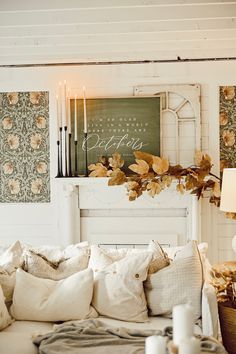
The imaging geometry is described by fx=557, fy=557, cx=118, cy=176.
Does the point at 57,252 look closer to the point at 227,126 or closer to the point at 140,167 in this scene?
the point at 140,167

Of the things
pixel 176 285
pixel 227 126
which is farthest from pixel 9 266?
pixel 227 126

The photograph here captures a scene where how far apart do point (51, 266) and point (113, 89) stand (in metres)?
2.17

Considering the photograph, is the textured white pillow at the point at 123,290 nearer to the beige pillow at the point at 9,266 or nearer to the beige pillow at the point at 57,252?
the beige pillow at the point at 57,252

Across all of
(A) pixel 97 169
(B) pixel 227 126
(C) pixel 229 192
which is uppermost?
(B) pixel 227 126

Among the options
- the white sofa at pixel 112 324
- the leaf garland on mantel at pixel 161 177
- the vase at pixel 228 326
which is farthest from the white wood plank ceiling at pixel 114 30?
the vase at pixel 228 326

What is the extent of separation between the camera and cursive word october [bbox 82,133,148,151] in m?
5.17

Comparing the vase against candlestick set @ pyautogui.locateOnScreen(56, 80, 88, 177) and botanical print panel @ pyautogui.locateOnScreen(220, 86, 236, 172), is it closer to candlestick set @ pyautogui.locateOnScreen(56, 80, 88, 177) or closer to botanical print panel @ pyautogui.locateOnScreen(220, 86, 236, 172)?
botanical print panel @ pyautogui.locateOnScreen(220, 86, 236, 172)

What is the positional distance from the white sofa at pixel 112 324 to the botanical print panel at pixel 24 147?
2097 mm

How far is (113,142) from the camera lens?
5.20 metres

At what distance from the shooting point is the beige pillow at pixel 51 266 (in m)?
3.54

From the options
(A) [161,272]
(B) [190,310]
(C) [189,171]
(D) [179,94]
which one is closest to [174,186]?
(C) [189,171]

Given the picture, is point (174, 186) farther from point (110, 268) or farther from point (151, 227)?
point (110, 268)

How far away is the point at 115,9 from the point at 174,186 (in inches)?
73.7

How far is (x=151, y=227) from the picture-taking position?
5.19 metres
